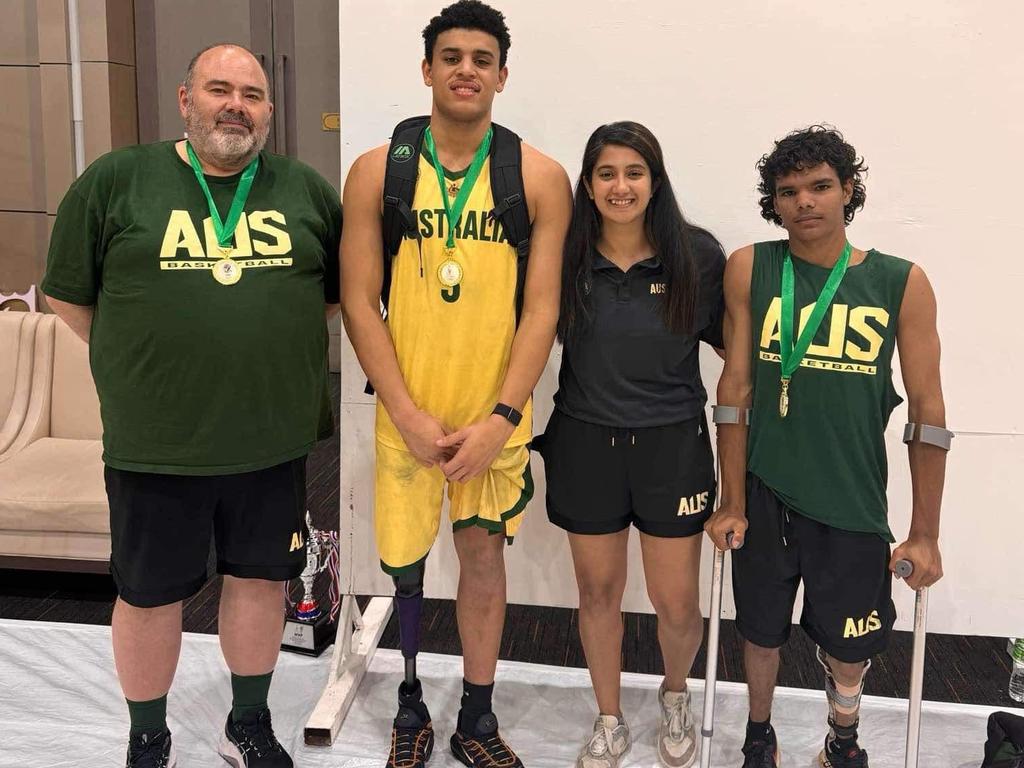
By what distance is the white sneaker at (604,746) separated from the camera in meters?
2.50

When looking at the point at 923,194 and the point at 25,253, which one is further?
the point at 25,253

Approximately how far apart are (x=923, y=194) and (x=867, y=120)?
10.6 inches

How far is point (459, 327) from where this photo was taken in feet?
7.32

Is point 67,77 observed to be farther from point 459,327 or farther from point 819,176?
point 819,176

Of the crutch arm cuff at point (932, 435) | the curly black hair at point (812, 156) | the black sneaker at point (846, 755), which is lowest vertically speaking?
the black sneaker at point (846, 755)

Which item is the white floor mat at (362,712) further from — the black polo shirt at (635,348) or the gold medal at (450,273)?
the gold medal at (450,273)

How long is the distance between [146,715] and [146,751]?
0.09 meters

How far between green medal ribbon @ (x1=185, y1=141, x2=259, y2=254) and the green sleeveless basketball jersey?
1222 mm

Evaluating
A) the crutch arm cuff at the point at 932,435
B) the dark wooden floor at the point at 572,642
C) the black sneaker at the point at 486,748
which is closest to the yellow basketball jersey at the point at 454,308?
the black sneaker at the point at 486,748

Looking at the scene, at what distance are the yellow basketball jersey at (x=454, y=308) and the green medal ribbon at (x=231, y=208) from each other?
1.27 feet

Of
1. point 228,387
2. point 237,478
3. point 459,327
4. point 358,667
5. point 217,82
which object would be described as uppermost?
point 217,82

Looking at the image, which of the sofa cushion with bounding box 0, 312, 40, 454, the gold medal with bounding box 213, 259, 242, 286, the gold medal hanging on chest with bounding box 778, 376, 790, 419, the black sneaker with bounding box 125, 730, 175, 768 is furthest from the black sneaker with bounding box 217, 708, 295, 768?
the sofa cushion with bounding box 0, 312, 40, 454

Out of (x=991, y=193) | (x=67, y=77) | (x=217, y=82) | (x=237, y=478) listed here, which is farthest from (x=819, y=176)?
(x=67, y=77)

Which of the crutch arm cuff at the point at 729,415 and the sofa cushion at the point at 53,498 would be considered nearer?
the crutch arm cuff at the point at 729,415
